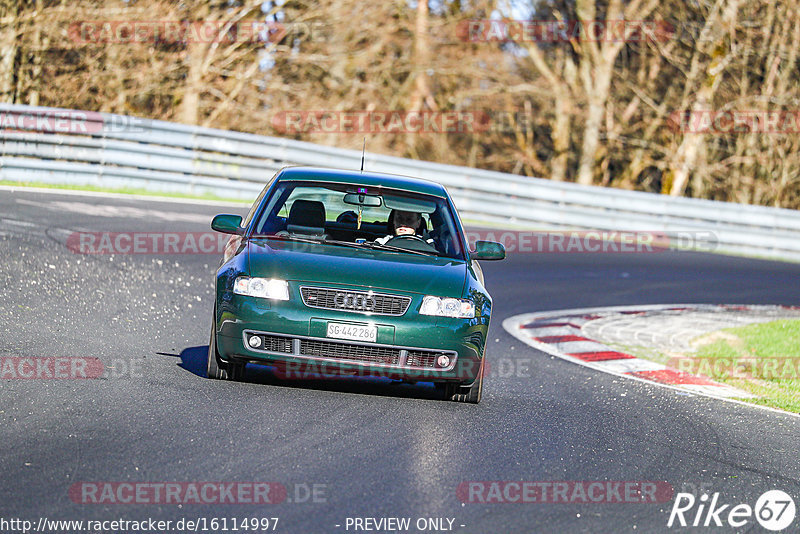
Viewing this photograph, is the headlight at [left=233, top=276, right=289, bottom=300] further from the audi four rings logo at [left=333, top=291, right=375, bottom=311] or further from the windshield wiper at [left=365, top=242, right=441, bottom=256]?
the windshield wiper at [left=365, top=242, right=441, bottom=256]

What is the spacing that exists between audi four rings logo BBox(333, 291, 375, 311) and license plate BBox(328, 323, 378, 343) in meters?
0.12

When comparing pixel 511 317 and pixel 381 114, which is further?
pixel 381 114

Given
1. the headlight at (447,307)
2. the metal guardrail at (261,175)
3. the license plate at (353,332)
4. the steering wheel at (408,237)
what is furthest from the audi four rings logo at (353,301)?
the metal guardrail at (261,175)

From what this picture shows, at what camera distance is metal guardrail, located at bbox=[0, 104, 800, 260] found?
19.5 m

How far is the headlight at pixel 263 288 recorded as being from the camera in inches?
277

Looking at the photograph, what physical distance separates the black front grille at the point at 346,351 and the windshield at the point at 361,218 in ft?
3.41

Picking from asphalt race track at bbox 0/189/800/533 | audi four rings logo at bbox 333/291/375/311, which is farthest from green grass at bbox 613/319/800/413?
audi four rings logo at bbox 333/291/375/311

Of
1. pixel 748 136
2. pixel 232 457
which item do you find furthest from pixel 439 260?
pixel 748 136

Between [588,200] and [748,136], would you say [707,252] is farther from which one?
[748,136]

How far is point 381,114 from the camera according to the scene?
34312mm

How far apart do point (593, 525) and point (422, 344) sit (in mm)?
2221
